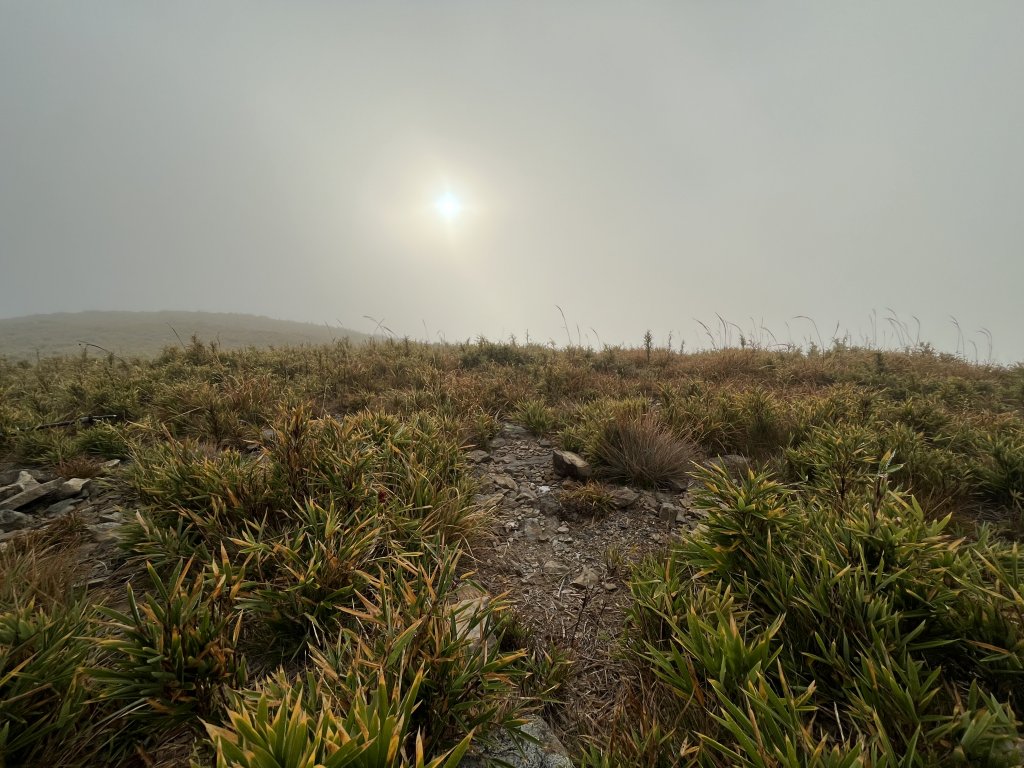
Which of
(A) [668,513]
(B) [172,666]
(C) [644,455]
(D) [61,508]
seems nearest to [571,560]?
(A) [668,513]

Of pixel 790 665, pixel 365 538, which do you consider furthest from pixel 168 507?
pixel 790 665

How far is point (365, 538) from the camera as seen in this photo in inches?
91.8

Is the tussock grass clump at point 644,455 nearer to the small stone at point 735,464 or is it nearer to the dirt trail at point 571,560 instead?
Result: the dirt trail at point 571,560

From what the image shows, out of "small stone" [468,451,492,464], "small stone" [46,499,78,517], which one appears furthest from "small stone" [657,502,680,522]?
"small stone" [46,499,78,517]

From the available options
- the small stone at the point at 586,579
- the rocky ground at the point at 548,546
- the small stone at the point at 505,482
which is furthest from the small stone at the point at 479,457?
the small stone at the point at 586,579

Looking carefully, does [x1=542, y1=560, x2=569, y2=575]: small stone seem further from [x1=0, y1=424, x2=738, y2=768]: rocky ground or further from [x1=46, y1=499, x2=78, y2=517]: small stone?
[x1=46, y1=499, x2=78, y2=517]: small stone

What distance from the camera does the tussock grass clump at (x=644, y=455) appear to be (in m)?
3.96

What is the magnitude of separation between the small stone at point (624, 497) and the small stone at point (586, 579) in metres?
0.86

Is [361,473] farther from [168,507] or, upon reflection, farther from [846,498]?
[846,498]

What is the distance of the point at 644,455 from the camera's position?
3994 mm

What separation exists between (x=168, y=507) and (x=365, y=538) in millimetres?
1691

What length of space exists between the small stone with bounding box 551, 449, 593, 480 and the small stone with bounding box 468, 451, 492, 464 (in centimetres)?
83

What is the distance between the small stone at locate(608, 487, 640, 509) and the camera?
12.0ft

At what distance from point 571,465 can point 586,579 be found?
1.44 metres
